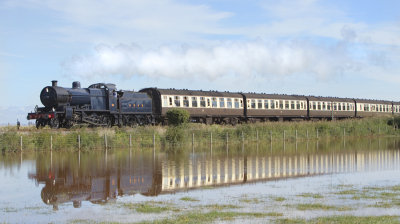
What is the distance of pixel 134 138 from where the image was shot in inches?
1383

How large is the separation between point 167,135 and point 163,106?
9901mm

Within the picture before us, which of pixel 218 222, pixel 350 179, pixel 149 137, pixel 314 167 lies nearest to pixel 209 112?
pixel 149 137

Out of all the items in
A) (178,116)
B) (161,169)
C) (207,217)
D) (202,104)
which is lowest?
(207,217)

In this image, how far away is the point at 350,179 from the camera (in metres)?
18.4

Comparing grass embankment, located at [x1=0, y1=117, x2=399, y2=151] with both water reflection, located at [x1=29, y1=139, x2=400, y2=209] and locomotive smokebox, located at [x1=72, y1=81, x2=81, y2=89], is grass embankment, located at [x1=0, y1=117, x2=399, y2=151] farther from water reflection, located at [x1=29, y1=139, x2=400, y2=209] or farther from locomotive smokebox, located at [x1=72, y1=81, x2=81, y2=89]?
locomotive smokebox, located at [x1=72, y1=81, x2=81, y2=89]

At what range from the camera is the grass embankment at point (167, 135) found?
102ft

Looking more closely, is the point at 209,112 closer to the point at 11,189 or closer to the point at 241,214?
the point at 11,189

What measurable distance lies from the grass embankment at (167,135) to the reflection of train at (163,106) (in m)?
2.88

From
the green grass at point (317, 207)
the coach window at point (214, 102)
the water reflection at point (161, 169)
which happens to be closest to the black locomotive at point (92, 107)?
the coach window at point (214, 102)

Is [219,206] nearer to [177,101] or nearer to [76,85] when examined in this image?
[76,85]

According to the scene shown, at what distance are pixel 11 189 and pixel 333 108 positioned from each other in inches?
2236

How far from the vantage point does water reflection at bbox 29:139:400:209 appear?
16078 millimetres

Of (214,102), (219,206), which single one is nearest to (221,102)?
(214,102)

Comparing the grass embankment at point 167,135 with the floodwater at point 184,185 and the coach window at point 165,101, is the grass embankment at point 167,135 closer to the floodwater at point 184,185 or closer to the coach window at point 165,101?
the floodwater at point 184,185
